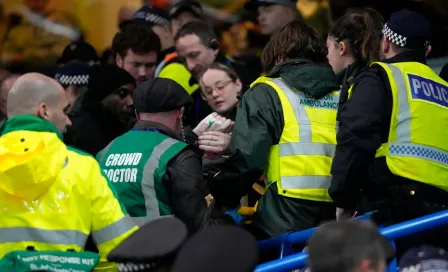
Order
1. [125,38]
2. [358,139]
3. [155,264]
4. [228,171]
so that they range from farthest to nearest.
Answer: [125,38] < [228,171] < [358,139] < [155,264]

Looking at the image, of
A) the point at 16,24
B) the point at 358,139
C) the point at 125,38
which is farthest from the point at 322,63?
the point at 16,24

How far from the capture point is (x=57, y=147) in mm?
5875

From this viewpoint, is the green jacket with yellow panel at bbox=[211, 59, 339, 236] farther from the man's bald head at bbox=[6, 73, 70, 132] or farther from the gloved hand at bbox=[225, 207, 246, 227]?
the man's bald head at bbox=[6, 73, 70, 132]

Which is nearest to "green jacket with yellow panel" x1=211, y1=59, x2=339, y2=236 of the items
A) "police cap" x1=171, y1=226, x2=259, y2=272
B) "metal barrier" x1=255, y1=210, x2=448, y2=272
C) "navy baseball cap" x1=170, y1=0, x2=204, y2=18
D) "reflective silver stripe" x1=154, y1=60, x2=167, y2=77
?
"metal barrier" x1=255, y1=210, x2=448, y2=272

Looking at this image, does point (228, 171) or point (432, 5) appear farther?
point (432, 5)

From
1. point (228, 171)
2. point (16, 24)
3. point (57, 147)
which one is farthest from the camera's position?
point (16, 24)

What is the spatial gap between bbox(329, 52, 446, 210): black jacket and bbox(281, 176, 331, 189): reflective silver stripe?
13.9 inches

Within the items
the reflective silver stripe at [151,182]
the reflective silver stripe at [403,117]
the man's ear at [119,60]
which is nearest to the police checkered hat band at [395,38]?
the reflective silver stripe at [403,117]

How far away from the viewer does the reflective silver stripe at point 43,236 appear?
19.4ft

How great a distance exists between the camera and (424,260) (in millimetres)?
5918

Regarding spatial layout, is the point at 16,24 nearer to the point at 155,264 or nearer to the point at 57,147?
the point at 57,147

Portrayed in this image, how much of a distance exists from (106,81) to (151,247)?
4.11 m

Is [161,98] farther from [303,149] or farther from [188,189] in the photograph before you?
[303,149]

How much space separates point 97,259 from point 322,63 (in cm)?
208
